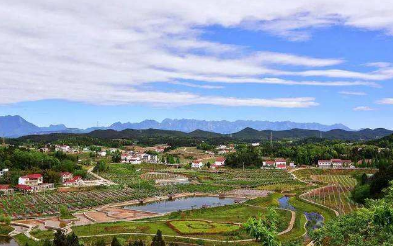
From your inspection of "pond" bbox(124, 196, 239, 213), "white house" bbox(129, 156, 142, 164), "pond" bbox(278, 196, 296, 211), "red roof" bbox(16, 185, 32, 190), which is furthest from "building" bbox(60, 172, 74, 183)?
"pond" bbox(278, 196, 296, 211)

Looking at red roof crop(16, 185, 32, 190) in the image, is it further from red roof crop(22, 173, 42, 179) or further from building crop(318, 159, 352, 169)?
building crop(318, 159, 352, 169)

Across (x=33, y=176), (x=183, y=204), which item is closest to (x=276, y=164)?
(x=183, y=204)

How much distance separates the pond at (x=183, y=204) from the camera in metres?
43.9

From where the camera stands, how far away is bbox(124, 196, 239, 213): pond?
43.9 m

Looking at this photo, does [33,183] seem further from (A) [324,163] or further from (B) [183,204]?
(A) [324,163]

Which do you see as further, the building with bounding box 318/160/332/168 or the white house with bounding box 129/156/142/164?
the white house with bounding box 129/156/142/164

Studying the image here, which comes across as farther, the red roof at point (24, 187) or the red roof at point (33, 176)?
the red roof at point (33, 176)

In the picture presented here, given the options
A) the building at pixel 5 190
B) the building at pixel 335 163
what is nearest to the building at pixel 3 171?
the building at pixel 5 190

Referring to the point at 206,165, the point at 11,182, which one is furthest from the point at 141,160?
the point at 11,182

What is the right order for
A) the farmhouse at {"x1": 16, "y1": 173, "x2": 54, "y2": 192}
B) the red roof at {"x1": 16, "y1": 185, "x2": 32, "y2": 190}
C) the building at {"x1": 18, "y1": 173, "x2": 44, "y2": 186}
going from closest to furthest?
1. the red roof at {"x1": 16, "y1": 185, "x2": 32, "y2": 190}
2. the farmhouse at {"x1": 16, "y1": 173, "x2": 54, "y2": 192}
3. the building at {"x1": 18, "y1": 173, "x2": 44, "y2": 186}

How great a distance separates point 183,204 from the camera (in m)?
47.1

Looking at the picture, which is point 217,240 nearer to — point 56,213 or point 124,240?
point 124,240

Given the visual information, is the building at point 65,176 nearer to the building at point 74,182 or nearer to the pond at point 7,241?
the building at point 74,182

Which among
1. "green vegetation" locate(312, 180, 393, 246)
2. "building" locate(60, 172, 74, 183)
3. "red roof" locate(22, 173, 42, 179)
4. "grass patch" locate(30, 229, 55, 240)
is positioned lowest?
"grass patch" locate(30, 229, 55, 240)
